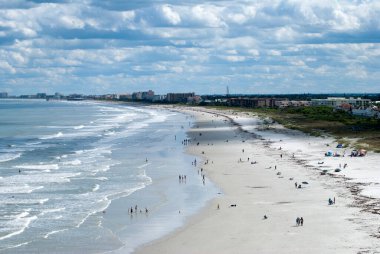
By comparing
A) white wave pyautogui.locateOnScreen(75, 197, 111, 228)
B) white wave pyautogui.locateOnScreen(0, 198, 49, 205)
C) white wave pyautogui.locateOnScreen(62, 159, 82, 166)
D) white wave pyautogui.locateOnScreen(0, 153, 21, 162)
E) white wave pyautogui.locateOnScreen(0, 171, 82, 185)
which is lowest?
white wave pyautogui.locateOnScreen(75, 197, 111, 228)

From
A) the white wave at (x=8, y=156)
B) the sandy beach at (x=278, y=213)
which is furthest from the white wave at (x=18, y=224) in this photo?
the white wave at (x=8, y=156)

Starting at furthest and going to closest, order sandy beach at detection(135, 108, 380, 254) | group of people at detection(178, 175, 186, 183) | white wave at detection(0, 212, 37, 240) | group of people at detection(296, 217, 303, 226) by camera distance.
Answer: group of people at detection(178, 175, 186, 183), group of people at detection(296, 217, 303, 226), white wave at detection(0, 212, 37, 240), sandy beach at detection(135, 108, 380, 254)

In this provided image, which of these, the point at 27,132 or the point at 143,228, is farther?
the point at 27,132

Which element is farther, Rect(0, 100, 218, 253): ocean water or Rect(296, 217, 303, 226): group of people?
Rect(296, 217, 303, 226): group of people

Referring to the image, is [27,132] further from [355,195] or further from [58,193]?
[355,195]

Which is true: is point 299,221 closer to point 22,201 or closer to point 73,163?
point 22,201

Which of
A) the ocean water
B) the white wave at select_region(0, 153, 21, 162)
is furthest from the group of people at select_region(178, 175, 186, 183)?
the white wave at select_region(0, 153, 21, 162)

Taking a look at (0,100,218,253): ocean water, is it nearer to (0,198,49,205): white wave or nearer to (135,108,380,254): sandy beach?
(0,198,49,205): white wave

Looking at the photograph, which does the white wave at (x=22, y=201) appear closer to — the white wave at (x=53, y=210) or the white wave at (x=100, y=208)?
the white wave at (x=53, y=210)

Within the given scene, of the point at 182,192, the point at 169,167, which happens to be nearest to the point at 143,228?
the point at 182,192
